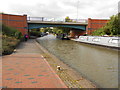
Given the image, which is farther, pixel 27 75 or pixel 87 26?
pixel 87 26

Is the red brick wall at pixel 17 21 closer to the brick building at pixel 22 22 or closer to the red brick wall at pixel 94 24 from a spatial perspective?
the brick building at pixel 22 22

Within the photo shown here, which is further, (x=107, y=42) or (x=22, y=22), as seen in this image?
(x=22, y=22)

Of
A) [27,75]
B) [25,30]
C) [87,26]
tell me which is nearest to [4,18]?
[25,30]

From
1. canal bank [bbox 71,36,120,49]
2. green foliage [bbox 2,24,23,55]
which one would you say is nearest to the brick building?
green foliage [bbox 2,24,23,55]

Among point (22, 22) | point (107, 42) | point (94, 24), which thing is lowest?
point (107, 42)

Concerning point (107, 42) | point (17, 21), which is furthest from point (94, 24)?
point (17, 21)

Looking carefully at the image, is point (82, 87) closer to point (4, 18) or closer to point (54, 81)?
point (54, 81)

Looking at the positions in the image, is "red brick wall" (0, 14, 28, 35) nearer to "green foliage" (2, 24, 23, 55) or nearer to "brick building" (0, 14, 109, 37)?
"brick building" (0, 14, 109, 37)

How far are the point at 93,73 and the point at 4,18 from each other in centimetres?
2381

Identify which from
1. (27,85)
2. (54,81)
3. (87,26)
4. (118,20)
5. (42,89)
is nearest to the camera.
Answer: (42,89)

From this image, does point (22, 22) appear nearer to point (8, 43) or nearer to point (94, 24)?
point (94, 24)

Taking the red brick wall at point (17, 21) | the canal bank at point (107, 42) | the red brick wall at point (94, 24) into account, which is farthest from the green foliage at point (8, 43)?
the red brick wall at point (94, 24)

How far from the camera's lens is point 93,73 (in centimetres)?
594

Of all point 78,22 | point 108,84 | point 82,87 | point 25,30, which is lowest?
point 108,84
